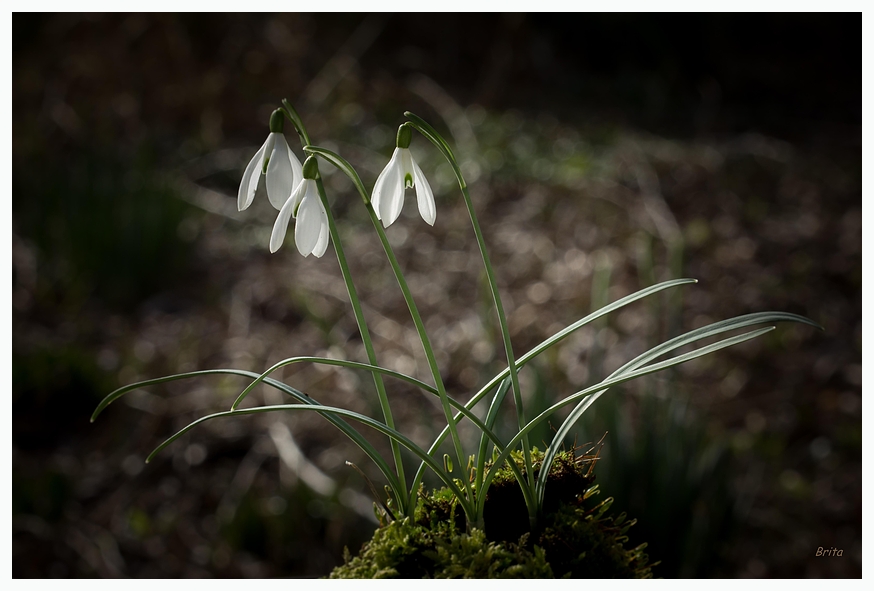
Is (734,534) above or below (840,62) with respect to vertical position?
below

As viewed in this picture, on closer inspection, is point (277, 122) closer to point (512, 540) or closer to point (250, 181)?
point (250, 181)

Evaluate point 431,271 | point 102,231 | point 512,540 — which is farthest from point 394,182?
point 431,271

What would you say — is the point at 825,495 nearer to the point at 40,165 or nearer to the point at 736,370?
the point at 736,370

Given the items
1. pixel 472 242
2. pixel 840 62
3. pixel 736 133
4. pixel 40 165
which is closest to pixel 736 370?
pixel 472 242

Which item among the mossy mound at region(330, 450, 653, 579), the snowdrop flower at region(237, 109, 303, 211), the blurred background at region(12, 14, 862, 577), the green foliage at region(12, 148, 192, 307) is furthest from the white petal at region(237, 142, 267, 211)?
the green foliage at region(12, 148, 192, 307)

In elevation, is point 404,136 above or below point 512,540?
above

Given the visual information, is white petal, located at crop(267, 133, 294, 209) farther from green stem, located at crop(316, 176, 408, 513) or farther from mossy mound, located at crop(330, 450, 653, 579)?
mossy mound, located at crop(330, 450, 653, 579)

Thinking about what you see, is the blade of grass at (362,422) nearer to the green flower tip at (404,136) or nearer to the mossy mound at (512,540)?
the mossy mound at (512,540)
